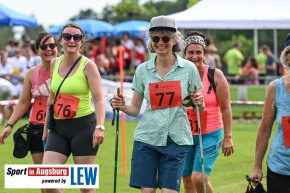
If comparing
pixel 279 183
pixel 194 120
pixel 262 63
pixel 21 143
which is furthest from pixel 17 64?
pixel 279 183

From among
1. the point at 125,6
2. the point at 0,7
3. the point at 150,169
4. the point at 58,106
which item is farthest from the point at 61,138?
the point at 125,6

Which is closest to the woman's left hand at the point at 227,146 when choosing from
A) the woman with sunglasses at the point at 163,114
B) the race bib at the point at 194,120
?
the race bib at the point at 194,120

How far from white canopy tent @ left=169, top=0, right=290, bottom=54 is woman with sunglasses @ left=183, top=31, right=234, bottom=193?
14.9 m

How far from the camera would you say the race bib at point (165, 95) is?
369 inches

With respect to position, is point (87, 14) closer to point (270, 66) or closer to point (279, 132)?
point (270, 66)

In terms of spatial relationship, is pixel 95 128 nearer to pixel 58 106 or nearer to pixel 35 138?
pixel 58 106

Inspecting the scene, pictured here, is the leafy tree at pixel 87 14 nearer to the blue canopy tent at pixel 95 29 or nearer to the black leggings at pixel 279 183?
the blue canopy tent at pixel 95 29

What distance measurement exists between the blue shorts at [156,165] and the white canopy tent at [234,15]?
16617 millimetres

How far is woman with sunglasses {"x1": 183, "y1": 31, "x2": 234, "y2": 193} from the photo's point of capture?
1082cm

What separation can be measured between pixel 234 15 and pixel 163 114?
1743 centimetres

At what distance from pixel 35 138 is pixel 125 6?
57.7 meters

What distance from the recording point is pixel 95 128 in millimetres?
10039

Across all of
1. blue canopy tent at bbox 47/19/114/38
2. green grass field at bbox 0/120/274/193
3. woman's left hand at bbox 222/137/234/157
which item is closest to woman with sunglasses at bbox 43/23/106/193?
woman's left hand at bbox 222/137/234/157

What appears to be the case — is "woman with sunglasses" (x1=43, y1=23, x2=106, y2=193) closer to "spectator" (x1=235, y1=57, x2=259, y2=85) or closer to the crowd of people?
the crowd of people
